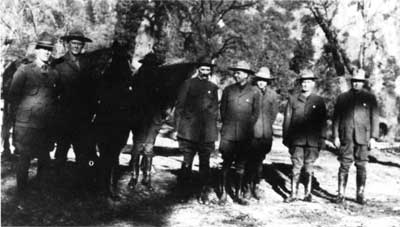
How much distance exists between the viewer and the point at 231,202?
23.2ft

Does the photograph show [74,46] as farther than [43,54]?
Yes

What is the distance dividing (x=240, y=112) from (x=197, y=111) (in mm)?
622

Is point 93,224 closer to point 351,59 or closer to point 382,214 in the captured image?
point 382,214

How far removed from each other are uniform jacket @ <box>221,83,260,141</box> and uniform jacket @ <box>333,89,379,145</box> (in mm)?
1407

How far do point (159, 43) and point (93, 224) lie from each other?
17.4 m

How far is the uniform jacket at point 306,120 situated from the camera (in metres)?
7.22

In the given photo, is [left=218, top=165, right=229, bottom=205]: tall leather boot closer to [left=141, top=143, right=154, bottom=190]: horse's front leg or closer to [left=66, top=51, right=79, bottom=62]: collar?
[left=141, top=143, right=154, bottom=190]: horse's front leg

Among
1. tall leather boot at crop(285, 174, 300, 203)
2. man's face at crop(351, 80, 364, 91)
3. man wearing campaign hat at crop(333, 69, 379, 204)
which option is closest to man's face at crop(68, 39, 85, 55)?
tall leather boot at crop(285, 174, 300, 203)

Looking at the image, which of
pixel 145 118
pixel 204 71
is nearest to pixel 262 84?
pixel 204 71

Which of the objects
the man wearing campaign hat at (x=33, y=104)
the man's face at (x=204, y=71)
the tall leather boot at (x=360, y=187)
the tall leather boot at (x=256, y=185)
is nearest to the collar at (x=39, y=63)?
the man wearing campaign hat at (x=33, y=104)

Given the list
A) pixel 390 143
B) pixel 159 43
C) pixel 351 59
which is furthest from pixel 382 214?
pixel 159 43

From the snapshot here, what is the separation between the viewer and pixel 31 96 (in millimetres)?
5500

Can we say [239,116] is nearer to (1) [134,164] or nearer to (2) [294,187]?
(2) [294,187]

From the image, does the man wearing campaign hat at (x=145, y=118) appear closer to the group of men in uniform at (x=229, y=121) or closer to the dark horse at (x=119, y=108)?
the dark horse at (x=119, y=108)
